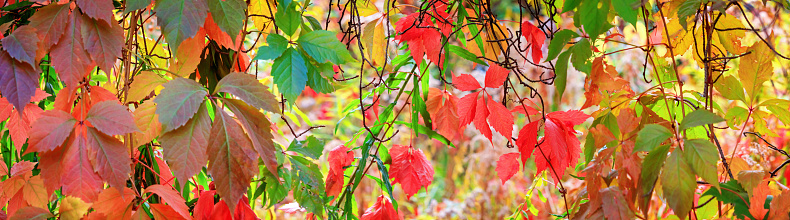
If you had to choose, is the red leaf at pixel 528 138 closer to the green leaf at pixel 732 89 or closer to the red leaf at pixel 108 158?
the green leaf at pixel 732 89

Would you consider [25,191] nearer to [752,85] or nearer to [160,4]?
[160,4]

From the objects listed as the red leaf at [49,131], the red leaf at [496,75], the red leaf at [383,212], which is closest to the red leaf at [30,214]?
the red leaf at [49,131]

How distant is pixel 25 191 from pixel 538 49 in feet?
2.50

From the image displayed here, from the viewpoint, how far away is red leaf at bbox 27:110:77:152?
0.45 meters

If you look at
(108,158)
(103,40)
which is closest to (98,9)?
(103,40)

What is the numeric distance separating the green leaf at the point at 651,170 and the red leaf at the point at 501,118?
220mm

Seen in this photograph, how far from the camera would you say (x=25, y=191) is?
628 mm

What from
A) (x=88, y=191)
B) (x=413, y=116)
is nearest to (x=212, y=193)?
(x=88, y=191)

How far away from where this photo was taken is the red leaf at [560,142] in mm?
669

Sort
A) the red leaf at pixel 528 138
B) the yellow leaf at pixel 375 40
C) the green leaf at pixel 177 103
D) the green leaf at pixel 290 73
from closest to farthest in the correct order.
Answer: the green leaf at pixel 177 103
the green leaf at pixel 290 73
the red leaf at pixel 528 138
the yellow leaf at pixel 375 40

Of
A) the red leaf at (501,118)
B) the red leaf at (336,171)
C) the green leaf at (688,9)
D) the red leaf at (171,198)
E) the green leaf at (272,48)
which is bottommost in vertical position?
the red leaf at (171,198)

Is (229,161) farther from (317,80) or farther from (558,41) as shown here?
(558,41)

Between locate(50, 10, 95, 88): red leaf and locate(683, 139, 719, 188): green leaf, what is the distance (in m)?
0.60

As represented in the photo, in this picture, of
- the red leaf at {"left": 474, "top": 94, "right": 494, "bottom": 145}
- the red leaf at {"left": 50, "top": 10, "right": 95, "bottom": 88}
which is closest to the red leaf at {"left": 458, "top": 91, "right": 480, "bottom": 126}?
the red leaf at {"left": 474, "top": 94, "right": 494, "bottom": 145}
